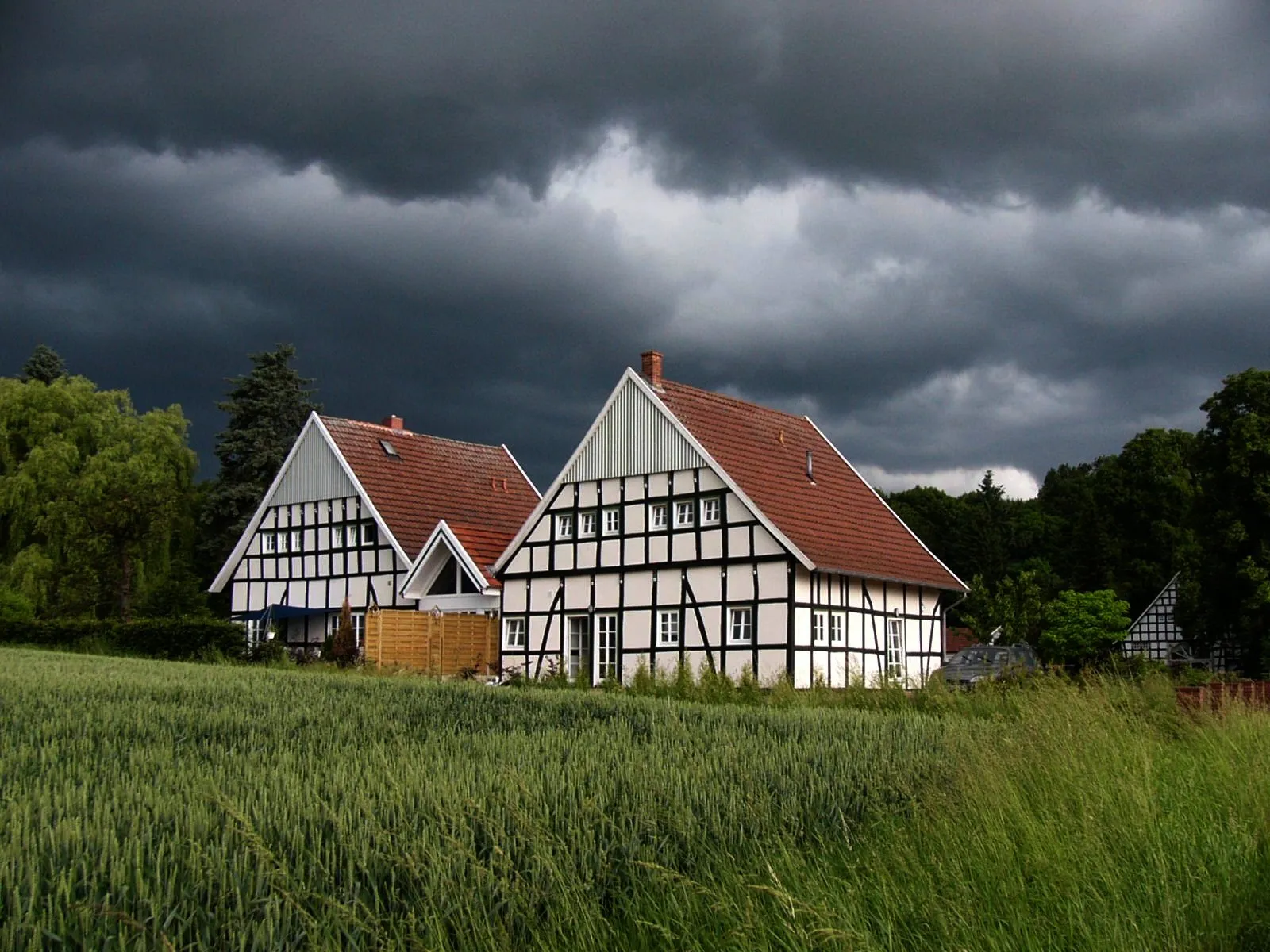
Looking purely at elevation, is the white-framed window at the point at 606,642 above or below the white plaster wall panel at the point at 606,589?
below

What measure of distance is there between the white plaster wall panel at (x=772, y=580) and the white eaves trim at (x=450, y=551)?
31.5ft

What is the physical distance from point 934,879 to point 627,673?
81.7 feet

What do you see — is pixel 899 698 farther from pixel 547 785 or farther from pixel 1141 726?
pixel 547 785

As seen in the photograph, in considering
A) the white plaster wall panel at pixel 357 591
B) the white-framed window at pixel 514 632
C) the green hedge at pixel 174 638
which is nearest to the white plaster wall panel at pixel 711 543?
the white-framed window at pixel 514 632

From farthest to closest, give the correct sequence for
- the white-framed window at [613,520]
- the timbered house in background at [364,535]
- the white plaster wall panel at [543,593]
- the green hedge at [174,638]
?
the timbered house in background at [364,535] → the green hedge at [174,638] → the white plaster wall panel at [543,593] → the white-framed window at [613,520]

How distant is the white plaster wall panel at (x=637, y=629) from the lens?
103ft

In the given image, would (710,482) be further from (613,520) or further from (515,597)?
(515,597)

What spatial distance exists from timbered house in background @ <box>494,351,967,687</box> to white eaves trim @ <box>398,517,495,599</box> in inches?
55.8

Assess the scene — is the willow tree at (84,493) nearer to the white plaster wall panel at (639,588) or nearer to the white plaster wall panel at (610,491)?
the white plaster wall panel at (610,491)

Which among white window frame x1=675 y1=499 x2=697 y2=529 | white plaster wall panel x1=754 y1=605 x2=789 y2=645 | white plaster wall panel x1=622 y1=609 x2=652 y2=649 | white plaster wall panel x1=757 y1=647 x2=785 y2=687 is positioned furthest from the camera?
white plaster wall panel x1=622 y1=609 x2=652 y2=649

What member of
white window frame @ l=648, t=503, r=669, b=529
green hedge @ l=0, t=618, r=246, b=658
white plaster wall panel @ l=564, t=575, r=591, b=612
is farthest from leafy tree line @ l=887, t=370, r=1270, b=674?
green hedge @ l=0, t=618, r=246, b=658

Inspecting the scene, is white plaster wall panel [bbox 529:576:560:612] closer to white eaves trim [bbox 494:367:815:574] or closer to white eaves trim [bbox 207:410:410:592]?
white eaves trim [bbox 494:367:815:574]

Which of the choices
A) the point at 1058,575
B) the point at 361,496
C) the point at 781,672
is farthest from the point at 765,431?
the point at 1058,575

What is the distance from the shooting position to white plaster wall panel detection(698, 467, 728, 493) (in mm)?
30328
